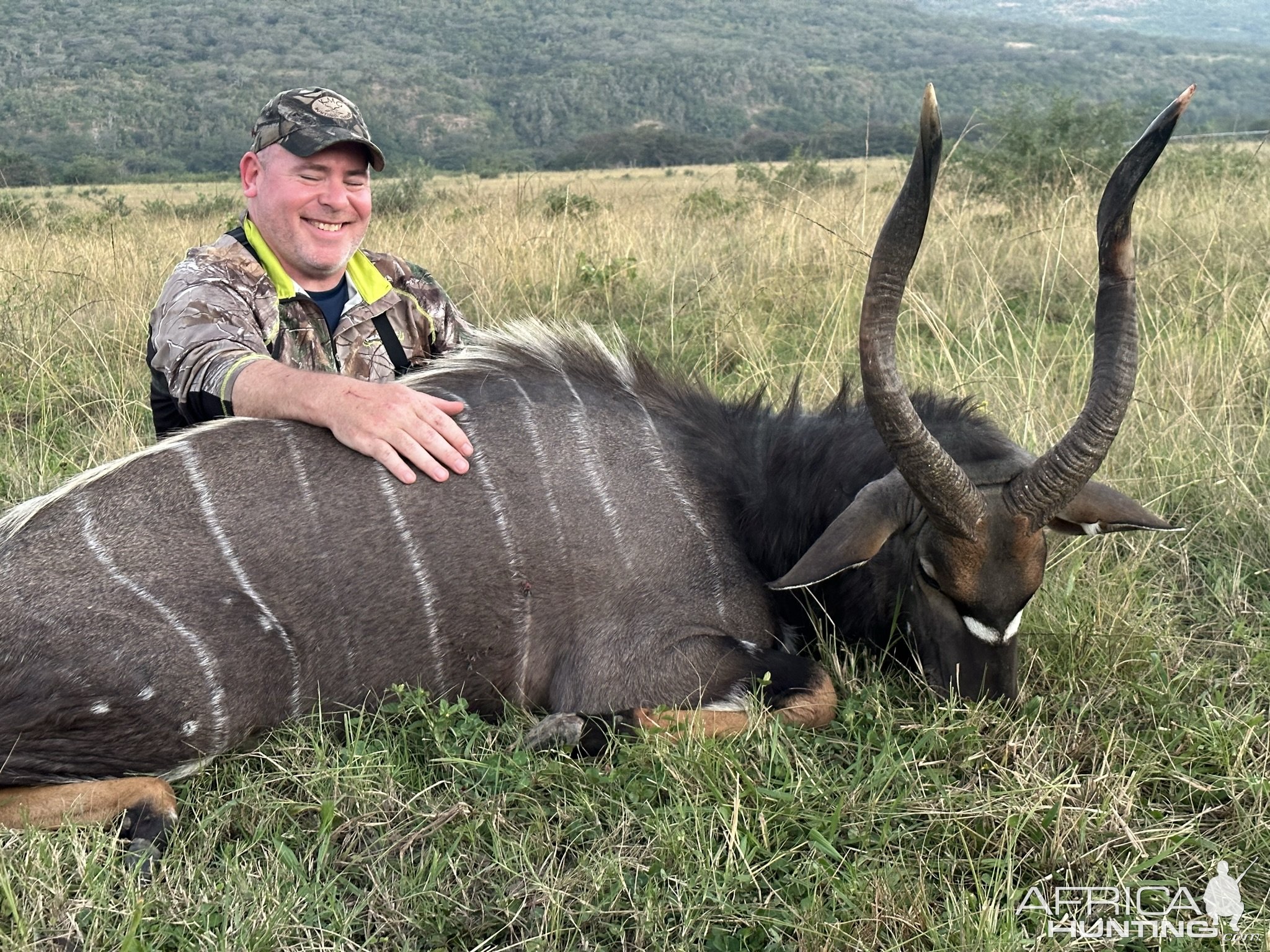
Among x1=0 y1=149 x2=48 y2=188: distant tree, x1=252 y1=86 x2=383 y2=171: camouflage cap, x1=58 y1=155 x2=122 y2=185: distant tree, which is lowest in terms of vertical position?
x1=58 y1=155 x2=122 y2=185: distant tree

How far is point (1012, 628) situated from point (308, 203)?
266cm

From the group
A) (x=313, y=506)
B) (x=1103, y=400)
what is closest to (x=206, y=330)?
(x=313, y=506)

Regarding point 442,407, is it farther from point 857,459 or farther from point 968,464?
point 968,464

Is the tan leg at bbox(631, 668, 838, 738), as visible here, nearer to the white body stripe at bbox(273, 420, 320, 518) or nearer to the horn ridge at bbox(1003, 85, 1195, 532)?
the horn ridge at bbox(1003, 85, 1195, 532)

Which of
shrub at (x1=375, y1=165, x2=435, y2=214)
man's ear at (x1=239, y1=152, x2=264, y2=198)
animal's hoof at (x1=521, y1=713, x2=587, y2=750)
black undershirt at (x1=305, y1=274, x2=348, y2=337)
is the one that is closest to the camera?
animal's hoof at (x1=521, y1=713, x2=587, y2=750)

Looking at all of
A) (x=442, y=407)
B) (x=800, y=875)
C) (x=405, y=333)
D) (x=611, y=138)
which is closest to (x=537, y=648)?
(x=442, y=407)

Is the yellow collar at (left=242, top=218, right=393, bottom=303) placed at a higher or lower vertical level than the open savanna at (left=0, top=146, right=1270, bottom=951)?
higher

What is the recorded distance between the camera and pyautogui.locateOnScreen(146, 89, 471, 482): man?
10.3 feet

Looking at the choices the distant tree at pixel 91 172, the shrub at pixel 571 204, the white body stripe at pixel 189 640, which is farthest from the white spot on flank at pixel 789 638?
the distant tree at pixel 91 172

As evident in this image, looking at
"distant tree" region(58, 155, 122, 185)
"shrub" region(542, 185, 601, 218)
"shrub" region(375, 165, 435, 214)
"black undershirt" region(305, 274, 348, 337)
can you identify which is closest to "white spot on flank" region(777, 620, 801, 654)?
"black undershirt" region(305, 274, 348, 337)

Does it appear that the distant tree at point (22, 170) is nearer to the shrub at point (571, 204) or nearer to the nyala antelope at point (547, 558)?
the shrub at point (571, 204)

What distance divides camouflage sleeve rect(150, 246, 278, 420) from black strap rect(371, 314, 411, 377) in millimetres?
401

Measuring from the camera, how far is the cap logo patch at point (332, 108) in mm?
3781

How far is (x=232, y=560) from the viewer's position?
2949 mm
